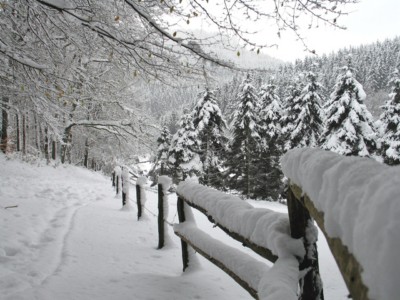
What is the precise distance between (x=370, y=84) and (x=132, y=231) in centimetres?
9846

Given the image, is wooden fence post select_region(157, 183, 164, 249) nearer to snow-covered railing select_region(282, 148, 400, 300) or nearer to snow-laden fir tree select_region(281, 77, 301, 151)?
snow-covered railing select_region(282, 148, 400, 300)

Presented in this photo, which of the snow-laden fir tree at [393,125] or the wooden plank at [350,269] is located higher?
the snow-laden fir tree at [393,125]

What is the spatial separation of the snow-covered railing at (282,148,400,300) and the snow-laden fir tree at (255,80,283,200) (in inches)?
1025

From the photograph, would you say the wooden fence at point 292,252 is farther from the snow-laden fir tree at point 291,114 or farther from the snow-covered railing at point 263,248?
the snow-laden fir tree at point 291,114

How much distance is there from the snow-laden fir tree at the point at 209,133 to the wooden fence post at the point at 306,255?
21.5m

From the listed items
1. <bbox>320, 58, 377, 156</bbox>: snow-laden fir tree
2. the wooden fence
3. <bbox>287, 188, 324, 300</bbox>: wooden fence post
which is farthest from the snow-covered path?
<bbox>320, 58, 377, 156</bbox>: snow-laden fir tree

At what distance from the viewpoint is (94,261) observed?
4.21 meters

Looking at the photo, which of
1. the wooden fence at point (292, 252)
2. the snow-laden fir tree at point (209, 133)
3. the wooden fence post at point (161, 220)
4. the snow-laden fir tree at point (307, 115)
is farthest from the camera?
the snow-laden fir tree at point (307, 115)

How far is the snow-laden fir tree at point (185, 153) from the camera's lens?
2512 cm

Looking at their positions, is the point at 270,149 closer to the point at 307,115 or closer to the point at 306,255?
the point at 307,115

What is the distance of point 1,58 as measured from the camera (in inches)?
229

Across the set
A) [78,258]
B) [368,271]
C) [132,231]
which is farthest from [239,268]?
[132,231]

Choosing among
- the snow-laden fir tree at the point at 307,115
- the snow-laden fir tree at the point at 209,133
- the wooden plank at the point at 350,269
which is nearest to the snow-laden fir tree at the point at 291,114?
the snow-laden fir tree at the point at 307,115

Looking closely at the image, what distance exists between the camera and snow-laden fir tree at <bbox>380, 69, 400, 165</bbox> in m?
19.7
